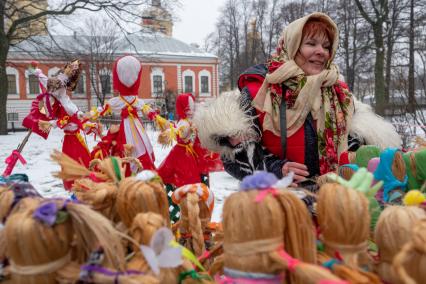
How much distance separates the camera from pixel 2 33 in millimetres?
14172

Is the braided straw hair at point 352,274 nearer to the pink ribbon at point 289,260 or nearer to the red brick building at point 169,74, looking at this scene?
the pink ribbon at point 289,260

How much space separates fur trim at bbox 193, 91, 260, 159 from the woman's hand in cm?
17

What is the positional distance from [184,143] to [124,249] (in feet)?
10.5

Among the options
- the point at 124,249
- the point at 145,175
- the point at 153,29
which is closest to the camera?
the point at 124,249

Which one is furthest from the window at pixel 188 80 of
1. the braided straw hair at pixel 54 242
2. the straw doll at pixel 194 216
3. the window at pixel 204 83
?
the braided straw hair at pixel 54 242

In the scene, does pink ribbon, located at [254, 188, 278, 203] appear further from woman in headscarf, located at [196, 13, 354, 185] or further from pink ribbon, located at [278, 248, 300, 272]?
A: woman in headscarf, located at [196, 13, 354, 185]

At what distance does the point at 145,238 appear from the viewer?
0.71 m

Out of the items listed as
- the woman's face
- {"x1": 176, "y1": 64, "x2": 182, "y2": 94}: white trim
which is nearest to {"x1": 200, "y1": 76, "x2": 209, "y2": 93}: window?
{"x1": 176, "y1": 64, "x2": 182, "y2": 94}: white trim

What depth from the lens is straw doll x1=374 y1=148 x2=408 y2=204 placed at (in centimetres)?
98

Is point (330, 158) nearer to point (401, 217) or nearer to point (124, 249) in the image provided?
point (401, 217)

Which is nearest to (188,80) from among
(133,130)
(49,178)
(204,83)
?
(204,83)

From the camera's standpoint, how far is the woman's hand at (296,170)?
1432mm

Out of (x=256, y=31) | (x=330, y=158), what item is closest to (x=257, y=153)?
(x=330, y=158)

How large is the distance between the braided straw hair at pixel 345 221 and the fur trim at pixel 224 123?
0.72 metres
